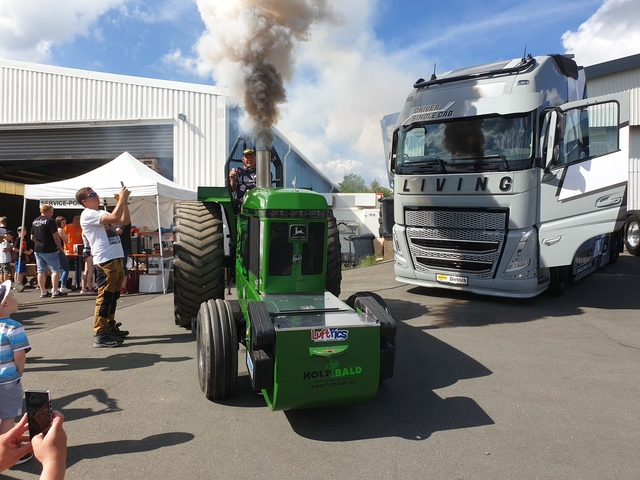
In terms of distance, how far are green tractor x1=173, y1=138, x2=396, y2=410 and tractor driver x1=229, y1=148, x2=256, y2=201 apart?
0.20 meters

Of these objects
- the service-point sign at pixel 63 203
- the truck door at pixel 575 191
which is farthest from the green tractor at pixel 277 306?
the service-point sign at pixel 63 203

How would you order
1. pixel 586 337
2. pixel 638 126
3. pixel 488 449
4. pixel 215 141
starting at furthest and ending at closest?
pixel 638 126
pixel 215 141
pixel 586 337
pixel 488 449

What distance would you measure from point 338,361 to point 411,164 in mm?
5352

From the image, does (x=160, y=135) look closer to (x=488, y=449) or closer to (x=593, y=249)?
(x=593, y=249)

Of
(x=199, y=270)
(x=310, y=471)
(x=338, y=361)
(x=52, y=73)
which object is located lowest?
(x=310, y=471)

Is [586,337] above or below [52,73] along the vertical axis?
below

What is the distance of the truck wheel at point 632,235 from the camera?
13766 mm

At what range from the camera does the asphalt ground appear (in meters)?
2.93

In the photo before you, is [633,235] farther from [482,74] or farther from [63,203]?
[63,203]

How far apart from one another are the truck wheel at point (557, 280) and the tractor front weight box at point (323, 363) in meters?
5.97

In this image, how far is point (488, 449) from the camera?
3.13m

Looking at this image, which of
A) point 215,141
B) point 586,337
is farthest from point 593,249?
point 215,141

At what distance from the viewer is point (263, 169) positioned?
18.0ft

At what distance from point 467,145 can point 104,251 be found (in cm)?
552
